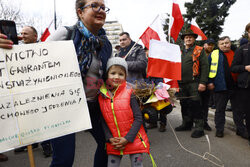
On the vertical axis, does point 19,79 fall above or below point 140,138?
above

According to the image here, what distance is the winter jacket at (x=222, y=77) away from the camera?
3604mm

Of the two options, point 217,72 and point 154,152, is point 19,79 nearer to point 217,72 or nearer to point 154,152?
point 154,152

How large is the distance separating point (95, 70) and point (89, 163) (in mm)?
1799

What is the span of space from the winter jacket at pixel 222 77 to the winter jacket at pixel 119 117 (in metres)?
2.67

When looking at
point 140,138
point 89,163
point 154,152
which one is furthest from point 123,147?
point 154,152

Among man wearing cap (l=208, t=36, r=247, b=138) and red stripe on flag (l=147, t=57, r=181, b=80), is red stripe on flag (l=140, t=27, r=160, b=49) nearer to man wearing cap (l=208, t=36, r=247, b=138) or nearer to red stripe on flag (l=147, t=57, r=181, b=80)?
red stripe on flag (l=147, t=57, r=181, b=80)

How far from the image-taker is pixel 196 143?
3309mm

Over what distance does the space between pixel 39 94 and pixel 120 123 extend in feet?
2.56

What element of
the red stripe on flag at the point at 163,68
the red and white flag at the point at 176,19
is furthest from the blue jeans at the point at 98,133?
the red and white flag at the point at 176,19

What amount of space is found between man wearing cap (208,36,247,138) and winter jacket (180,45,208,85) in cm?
28

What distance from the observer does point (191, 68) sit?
3.73 meters

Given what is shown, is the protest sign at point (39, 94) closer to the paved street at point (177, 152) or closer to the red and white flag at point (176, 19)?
the paved street at point (177, 152)

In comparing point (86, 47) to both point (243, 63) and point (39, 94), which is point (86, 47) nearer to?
point (39, 94)

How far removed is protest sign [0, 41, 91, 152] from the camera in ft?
3.90
